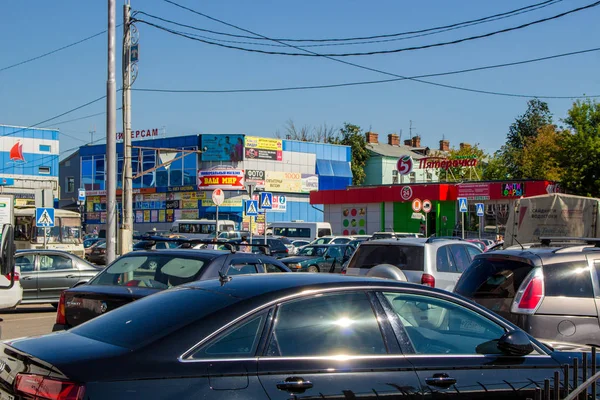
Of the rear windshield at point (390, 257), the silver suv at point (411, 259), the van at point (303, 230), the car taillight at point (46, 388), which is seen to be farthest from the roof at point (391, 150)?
the car taillight at point (46, 388)

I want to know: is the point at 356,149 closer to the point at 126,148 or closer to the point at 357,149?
the point at 357,149

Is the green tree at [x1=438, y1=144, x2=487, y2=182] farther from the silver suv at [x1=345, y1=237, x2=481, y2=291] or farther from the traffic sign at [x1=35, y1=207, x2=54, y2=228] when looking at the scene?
the silver suv at [x1=345, y1=237, x2=481, y2=291]

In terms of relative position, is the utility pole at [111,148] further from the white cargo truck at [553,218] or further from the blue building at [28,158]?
the blue building at [28,158]

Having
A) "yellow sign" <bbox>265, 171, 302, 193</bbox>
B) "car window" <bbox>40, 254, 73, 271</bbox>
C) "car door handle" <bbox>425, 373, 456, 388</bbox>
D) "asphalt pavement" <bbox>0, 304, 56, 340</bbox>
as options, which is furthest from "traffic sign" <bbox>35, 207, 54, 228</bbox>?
"yellow sign" <bbox>265, 171, 302, 193</bbox>

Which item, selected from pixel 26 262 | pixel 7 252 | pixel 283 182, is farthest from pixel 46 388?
pixel 283 182

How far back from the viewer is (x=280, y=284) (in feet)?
15.6

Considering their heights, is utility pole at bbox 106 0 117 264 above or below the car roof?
above

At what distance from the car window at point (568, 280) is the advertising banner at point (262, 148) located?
176ft

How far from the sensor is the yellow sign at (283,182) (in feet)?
205

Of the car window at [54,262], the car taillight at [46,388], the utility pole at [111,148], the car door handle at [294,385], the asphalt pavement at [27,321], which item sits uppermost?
the utility pole at [111,148]

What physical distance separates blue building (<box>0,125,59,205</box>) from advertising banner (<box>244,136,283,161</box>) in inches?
617

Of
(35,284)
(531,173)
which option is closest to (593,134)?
(531,173)

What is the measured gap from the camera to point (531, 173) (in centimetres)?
6550

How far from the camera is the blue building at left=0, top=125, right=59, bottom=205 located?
189 ft
